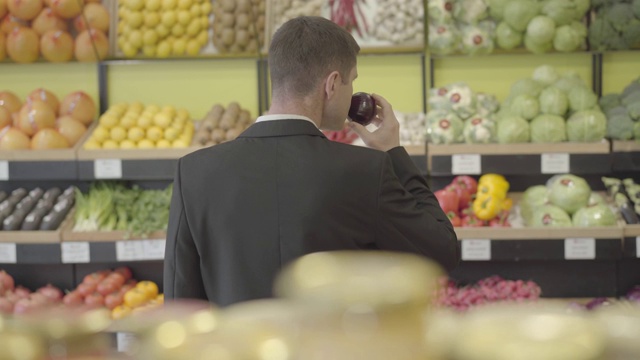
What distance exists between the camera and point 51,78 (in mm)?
4891

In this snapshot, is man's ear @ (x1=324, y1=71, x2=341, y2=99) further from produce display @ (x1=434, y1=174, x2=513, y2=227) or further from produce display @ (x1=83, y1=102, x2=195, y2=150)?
produce display @ (x1=83, y1=102, x2=195, y2=150)

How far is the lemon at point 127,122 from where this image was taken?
4.46 metres

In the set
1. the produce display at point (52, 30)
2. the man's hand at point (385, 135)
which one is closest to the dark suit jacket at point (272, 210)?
the man's hand at point (385, 135)

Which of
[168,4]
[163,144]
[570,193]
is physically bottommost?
[570,193]

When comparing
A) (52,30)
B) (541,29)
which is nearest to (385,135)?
(541,29)

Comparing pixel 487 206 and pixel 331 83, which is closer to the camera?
pixel 331 83

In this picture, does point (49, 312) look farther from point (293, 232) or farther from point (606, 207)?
point (606, 207)

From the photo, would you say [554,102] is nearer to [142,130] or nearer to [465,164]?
[465,164]

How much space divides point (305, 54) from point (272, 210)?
40 cm

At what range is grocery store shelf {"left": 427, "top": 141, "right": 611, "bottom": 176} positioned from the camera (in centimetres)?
409

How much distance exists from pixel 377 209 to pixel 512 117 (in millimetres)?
2368

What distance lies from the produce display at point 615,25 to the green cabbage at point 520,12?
0.30 m

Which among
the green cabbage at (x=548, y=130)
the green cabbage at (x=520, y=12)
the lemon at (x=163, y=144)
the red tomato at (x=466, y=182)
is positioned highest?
the green cabbage at (x=520, y=12)

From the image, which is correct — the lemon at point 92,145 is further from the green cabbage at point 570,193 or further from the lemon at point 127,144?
the green cabbage at point 570,193
